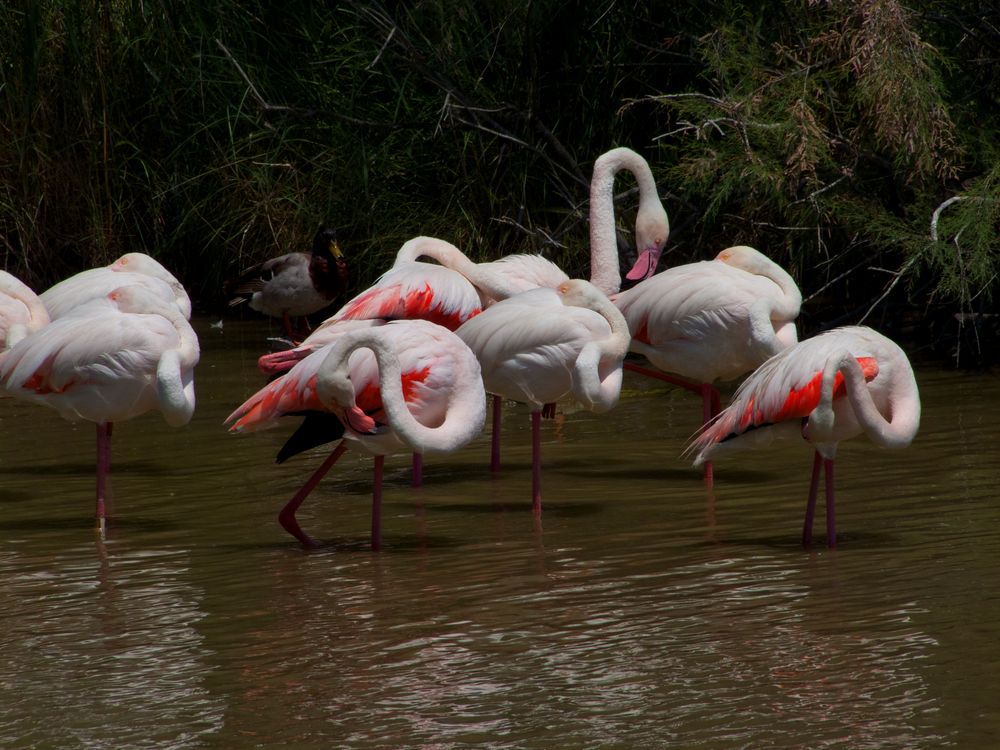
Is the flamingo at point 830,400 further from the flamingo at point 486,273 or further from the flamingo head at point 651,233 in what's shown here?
the flamingo head at point 651,233

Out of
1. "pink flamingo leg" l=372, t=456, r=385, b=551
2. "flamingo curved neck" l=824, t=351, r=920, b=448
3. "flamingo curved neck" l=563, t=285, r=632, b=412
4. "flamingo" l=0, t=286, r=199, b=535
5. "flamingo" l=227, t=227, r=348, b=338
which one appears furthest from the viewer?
"flamingo" l=227, t=227, r=348, b=338

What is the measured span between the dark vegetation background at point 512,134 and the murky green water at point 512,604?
1566 millimetres

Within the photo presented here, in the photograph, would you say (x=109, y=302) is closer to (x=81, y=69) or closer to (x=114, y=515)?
(x=114, y=515)

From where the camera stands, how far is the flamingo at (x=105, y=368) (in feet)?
17.1

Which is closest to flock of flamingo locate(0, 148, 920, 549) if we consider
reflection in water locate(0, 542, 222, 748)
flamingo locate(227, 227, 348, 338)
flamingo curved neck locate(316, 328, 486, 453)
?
flamingo curved neck locate(316, 328, 486, 453)

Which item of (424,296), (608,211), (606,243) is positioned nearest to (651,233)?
(608,211)

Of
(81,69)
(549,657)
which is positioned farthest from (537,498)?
(81,69)

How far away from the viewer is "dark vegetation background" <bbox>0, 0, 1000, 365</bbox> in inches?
287

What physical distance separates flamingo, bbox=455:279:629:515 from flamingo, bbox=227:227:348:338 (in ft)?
12.6

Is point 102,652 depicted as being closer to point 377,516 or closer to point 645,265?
point 377,516

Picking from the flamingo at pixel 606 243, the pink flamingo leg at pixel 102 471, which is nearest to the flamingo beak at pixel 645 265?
the flamingo at pixel 606 243

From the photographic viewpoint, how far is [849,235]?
7891mm

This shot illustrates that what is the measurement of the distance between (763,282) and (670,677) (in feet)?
9.53

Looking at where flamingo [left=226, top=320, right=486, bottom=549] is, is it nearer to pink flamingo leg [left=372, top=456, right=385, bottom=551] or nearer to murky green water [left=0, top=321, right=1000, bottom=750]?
pink flamingo leg [left=372, top=456, right=385, bottom=551]
